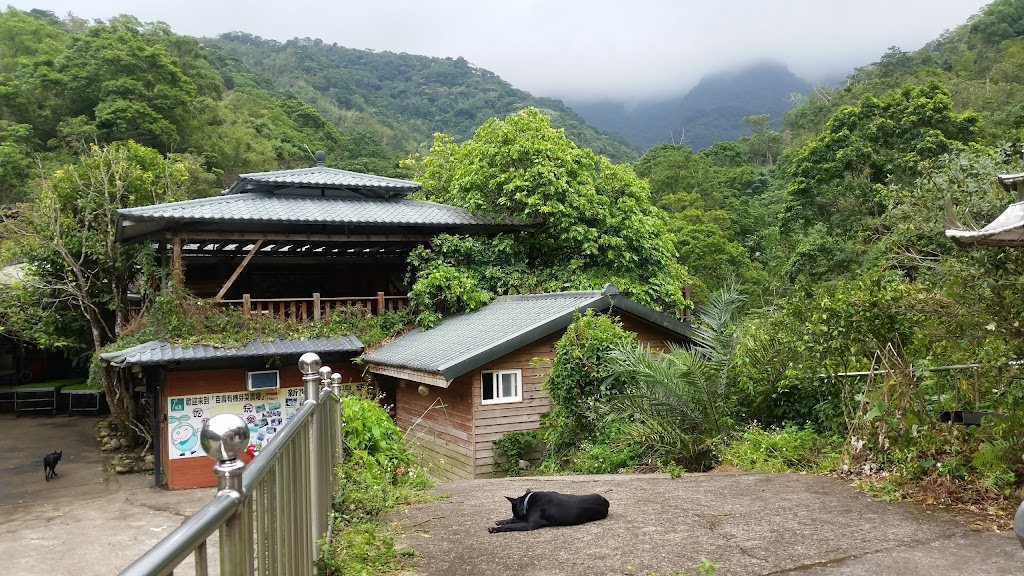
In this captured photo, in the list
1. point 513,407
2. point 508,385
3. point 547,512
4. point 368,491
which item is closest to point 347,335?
point 508,385

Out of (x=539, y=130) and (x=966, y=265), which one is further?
(x=539, y=130)

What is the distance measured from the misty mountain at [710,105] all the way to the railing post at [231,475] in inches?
5746

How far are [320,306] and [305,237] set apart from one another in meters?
2.04

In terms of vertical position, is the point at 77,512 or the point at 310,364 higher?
the point at 310,364

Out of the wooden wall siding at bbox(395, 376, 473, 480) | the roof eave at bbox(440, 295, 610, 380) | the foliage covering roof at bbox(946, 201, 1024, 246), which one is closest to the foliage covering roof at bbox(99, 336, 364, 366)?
the wooden wall siding at bbox(395, 376, 473, 480)

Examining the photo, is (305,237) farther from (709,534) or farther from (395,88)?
(395,88)

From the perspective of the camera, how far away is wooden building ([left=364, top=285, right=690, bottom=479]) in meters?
12.0

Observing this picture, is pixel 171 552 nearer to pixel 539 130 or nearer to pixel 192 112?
pixel 539 130

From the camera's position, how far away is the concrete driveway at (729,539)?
4.04 metres

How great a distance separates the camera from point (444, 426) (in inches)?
522

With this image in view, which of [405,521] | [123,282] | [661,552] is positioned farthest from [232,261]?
[661,552]

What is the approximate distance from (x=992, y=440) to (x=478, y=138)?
18029mm

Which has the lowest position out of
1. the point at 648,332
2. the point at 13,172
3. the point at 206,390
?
the point at 206,390

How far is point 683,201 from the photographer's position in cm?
3164
